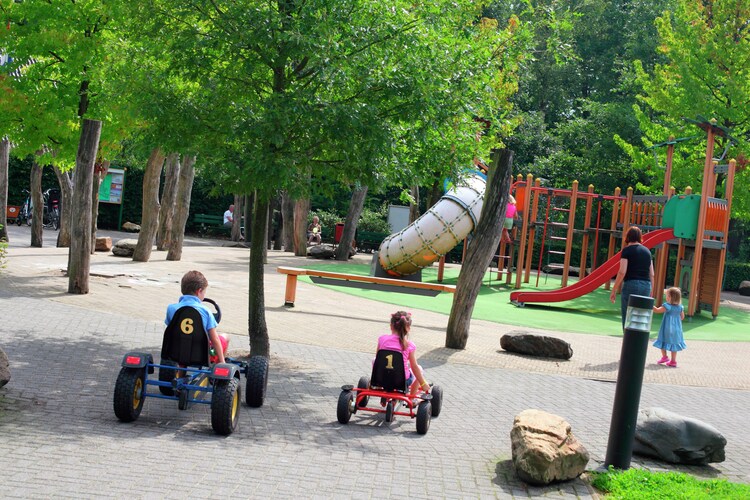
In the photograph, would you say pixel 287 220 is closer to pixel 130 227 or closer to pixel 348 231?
pixel 348 231

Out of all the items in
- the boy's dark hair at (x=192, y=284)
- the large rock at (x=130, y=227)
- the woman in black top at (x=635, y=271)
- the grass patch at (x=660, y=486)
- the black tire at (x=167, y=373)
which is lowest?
the grass patch at (x=660, y=486)

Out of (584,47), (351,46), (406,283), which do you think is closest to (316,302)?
(406,283)

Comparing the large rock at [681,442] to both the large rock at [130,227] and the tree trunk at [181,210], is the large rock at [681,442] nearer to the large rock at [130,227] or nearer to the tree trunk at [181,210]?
the tree trunk at [181,210]

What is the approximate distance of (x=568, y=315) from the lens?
19328 mm

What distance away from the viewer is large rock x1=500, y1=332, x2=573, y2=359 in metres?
12.5

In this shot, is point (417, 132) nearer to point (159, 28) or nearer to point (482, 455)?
point (159, 28)

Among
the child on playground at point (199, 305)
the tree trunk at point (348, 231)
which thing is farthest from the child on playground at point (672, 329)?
the tree trunk at point (348, 231)

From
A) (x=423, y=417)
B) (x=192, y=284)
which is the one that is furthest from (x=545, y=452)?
(x=192, y=284)

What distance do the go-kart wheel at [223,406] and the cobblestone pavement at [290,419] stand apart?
0.10 metres

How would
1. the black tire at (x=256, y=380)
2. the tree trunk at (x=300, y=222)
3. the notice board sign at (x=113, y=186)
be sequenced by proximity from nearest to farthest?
1. the black tire at (x=256, y=380)
2. the tree trunk at (x=300, y=222)
3. the notice board sign at (x=113, y=186)

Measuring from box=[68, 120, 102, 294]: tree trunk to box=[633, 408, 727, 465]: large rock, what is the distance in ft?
33.4

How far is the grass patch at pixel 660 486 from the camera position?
577cm

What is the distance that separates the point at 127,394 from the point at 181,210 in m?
17.9

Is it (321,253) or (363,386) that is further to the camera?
(321,253)
